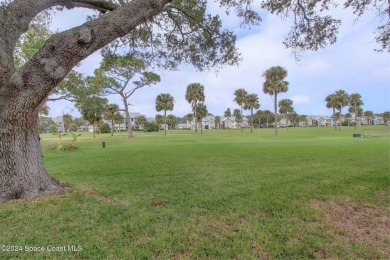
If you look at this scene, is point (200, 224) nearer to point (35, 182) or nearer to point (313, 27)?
point (35, 182)

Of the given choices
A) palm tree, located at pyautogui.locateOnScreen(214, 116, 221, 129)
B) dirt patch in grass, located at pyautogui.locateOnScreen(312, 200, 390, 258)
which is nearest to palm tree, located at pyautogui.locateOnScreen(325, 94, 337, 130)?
palm tree, located at pyautogui.locateOnScreen(214, 116, 221, 129)

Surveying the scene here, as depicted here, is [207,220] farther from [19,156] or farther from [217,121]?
[217,121]

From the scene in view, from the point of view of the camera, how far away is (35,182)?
4406mm

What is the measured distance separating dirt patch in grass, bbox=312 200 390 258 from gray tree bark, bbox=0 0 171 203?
4.71 m

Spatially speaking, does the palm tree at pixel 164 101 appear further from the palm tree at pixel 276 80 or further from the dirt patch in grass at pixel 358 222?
the dirt patch in grass at pixel 358 222

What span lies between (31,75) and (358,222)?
5884 mm

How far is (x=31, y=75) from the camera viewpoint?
3.64 m

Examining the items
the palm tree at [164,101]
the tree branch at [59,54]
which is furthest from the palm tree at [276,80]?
the tree branch at [59,54]

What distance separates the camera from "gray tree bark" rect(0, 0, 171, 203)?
3664 millimetres

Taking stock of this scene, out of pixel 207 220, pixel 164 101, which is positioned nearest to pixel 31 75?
pixel 207 220

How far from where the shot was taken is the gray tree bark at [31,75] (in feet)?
12.0

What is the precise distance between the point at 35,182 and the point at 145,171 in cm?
381

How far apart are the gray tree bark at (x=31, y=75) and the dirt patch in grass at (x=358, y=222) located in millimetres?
4706

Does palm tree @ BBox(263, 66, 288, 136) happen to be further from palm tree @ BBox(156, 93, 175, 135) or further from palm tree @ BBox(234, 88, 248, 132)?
palm tree @ BBox(156, 93, 175, 135)
